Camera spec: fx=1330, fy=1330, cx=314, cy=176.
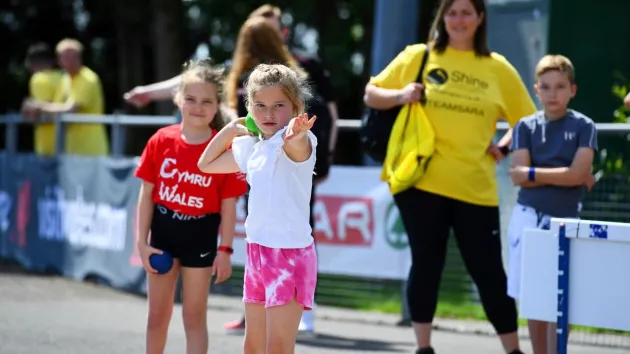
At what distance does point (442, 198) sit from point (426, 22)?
34.7ft

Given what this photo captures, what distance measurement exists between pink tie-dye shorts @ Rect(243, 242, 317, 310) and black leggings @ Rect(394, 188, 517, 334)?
5.83ft

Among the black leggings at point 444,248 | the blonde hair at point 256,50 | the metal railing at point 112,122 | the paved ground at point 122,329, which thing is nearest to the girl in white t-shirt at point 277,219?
the black leggings at point 444,248

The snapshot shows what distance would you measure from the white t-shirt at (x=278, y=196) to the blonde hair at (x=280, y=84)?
0.15 meters

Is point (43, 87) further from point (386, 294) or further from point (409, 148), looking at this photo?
point (409, 148)

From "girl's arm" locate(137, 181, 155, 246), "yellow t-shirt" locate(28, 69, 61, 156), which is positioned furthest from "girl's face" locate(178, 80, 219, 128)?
"yellow t-shirt" locate(28, 69, 61, 156)

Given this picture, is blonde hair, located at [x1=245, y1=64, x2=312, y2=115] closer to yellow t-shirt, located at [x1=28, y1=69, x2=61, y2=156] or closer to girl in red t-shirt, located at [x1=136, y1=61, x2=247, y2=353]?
girl in red t-shirt, located at [x1=136, y1=61, x2=247, y2=353]

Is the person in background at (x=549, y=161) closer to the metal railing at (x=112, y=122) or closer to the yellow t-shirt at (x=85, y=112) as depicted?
the metal railing at (x=112, y=122)

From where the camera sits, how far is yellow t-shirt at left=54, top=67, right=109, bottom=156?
43.2 ft

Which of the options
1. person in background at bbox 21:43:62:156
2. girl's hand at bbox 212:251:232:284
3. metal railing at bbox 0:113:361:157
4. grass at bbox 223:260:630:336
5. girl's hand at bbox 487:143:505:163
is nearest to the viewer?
girl's hand at bbox 212:251:232:284

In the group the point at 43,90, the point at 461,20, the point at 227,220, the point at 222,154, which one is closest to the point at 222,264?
the point at 227,220

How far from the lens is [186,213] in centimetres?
652

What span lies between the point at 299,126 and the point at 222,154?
2.44 feet

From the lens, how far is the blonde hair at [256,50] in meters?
8.30

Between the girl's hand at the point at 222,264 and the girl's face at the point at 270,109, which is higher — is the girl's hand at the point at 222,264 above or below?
below
